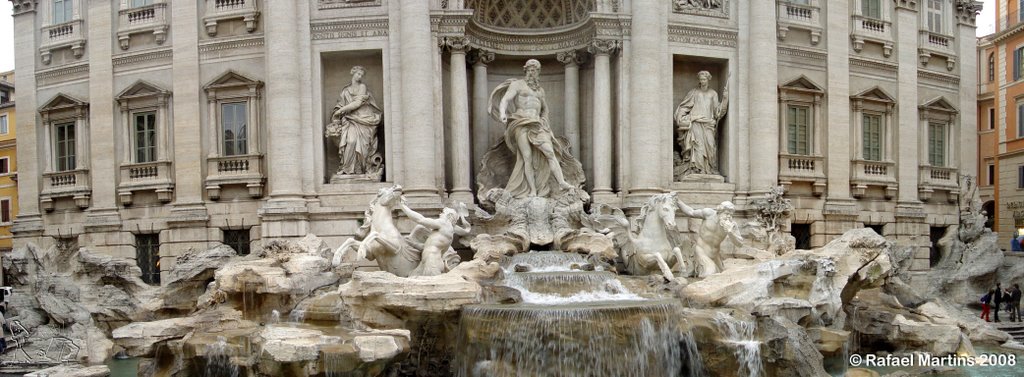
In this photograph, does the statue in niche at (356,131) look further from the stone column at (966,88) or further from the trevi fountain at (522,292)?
the stone column at (966,88)

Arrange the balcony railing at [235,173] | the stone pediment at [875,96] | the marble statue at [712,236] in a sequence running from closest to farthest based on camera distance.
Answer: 1. the marble statue at [712,236]
2. the balcony railing at [235,173]
3. the stone pediment at [875,96]

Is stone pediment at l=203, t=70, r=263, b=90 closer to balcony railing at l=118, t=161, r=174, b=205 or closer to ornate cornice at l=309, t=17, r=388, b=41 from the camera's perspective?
ornate cornice at l=309, t=17, r=388, b=41

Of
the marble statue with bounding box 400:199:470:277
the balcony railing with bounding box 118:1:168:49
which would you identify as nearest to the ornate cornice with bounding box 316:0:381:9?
the balcony railing with bounding box 118:1:168:49

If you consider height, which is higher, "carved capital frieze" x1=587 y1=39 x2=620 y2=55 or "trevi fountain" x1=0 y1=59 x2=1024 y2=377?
"carved capital frieze" x1=587 y1=39 x2=620 y2=55

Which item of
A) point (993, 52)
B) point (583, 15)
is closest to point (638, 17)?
point (583, 15)

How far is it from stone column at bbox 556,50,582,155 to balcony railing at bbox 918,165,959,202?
11.3 meters

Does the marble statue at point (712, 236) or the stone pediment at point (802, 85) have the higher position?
the stone pediment at point (802, 85)

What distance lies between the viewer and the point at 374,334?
12352 millimetres

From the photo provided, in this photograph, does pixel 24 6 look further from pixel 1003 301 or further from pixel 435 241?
pixel 1003 301

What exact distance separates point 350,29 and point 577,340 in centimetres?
1110

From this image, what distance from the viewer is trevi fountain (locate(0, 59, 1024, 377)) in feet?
41.7

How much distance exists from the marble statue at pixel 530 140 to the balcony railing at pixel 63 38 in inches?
502

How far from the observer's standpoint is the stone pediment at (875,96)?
22.8 m

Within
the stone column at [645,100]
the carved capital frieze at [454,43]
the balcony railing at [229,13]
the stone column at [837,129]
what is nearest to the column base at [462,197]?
the carved capital frieze at [454,43]
